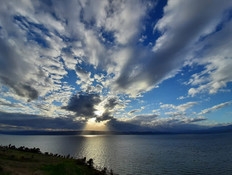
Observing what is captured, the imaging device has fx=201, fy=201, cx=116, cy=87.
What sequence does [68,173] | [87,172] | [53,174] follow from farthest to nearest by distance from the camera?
[87,172] → [68,173] → [53,174]

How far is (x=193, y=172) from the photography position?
65938mm

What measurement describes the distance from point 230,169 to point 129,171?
112 feet

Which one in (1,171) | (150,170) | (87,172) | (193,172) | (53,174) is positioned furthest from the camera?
(150,170)

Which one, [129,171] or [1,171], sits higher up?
[129,171]

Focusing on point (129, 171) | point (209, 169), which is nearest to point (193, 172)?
point (209, 169)

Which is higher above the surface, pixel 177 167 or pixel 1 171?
pixel 177 167

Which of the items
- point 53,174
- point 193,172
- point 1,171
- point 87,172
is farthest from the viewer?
point 193,172

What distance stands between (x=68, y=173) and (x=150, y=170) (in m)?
35.5

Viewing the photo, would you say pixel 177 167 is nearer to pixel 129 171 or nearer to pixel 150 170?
pixel 150 170

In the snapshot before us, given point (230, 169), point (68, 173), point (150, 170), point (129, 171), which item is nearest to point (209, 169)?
point (230, 169)

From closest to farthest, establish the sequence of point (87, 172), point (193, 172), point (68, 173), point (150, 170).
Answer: point (68, 173) < point (87, 172) < point (193, 172) < point (150, 170)

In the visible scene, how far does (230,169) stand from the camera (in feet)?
223

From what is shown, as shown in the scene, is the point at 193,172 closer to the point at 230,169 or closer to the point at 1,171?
the point at 230,169

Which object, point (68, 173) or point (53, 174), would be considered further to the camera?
point (68, 173)
